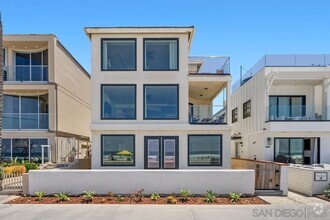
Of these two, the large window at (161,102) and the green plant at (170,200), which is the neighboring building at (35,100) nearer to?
the large window at (161,102)

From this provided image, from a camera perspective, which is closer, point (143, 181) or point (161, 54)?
point (143, 181)

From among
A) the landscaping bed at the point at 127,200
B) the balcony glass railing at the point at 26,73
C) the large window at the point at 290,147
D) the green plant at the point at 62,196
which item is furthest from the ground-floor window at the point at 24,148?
the large window at the point at 290,147

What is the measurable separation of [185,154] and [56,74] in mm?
11085

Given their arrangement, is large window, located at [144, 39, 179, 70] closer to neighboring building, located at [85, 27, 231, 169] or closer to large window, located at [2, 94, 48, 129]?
neighboring building, located at [85, 27, 231, 169]

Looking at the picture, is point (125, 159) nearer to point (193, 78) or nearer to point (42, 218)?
point (193, 78)

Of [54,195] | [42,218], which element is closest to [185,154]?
[54,195]

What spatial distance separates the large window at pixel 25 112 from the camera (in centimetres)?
1958

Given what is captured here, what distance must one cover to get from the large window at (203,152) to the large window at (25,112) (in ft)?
35.4

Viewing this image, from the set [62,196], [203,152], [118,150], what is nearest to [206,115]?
[203,152]

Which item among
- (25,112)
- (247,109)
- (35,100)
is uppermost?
(35,100)

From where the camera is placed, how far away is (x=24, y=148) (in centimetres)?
1952

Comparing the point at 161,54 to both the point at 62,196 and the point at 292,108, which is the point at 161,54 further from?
the point at 292,108

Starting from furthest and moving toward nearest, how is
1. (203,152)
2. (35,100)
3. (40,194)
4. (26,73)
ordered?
(35,100), (26,73), (203,152), (40,194)

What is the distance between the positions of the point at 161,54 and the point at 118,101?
361cm
